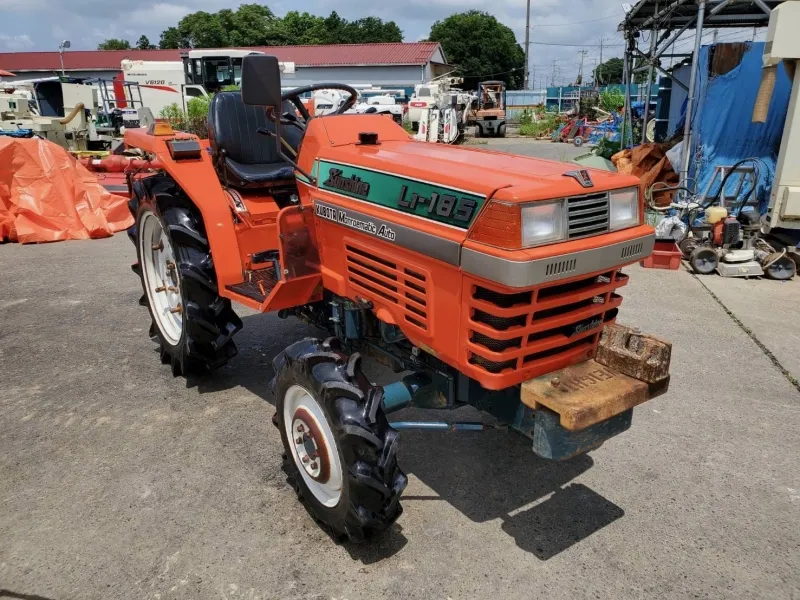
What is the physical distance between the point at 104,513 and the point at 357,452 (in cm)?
132

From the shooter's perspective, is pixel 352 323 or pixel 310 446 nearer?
pixel 310 446

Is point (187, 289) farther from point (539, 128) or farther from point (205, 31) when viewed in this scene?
point (205, 31)

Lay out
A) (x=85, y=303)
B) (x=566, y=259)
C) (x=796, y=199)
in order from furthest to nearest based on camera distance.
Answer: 1. (x=796, y=199)
2. (x=85, y=303)
3. (x=566, y=259)

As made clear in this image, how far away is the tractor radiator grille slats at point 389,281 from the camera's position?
98.6 inches

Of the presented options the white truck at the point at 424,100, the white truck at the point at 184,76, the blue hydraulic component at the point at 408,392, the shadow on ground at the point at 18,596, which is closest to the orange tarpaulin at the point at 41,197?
the shadow on ground at the point at 18,596

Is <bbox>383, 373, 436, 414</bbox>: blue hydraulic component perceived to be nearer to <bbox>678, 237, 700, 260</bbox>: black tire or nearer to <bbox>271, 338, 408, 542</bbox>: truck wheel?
<bbox>271, 338, 408, 542</bbox>: truck wheel

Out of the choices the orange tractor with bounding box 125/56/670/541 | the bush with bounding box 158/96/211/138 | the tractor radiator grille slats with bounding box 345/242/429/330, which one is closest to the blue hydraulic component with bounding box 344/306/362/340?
the orange tractor with bounding box 125/56/670/541

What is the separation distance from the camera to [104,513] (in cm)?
280

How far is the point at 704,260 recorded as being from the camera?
22.0 ft

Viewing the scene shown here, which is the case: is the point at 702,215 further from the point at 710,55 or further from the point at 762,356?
the point at 762,356

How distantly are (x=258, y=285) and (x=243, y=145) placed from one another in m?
1.04

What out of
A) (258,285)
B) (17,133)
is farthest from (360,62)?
(258,285)

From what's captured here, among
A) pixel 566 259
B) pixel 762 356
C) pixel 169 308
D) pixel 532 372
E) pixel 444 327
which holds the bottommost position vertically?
pixel 762 356

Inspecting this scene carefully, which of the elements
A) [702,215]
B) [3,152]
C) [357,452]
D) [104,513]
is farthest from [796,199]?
[3,152]
